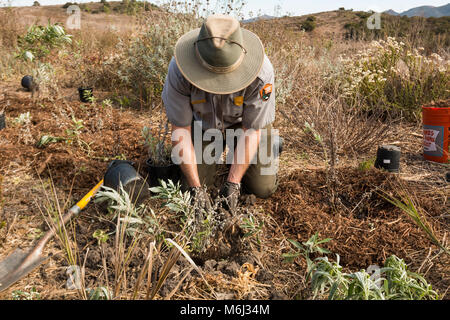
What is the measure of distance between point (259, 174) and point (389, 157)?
1.23m

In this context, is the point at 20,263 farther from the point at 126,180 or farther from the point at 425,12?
the point at 425,12

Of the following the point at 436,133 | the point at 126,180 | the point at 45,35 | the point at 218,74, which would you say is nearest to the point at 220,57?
the point at 218,74

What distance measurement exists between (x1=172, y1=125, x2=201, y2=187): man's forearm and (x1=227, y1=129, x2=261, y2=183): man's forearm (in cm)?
27

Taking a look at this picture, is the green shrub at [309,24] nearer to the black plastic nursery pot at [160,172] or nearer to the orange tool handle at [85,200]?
the black plastic nursery pot at [160,172]

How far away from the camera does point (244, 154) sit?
259 centimetres

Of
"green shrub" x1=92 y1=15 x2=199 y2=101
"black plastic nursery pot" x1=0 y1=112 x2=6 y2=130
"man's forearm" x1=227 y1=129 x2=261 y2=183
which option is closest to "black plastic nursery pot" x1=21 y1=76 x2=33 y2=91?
"green shrub" x1=92 y1=15 x2=199 y2=101

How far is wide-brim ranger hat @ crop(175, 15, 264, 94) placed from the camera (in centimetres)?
193

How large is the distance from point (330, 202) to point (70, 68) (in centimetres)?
535

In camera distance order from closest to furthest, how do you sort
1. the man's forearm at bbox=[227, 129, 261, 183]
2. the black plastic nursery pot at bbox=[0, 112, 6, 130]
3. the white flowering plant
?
the man's forearm at bbox=[227, 129, 261, 183] → the black plastic nursery pot at bbox=[0, 112, 6, 130] → the white flowering plant

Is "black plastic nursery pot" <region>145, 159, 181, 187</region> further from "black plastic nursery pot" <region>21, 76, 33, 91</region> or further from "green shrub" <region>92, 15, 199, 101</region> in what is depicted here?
"black plastic nursery pot" <region>21, 76, 33, 91</region>

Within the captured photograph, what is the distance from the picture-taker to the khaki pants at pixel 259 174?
8.90 ft

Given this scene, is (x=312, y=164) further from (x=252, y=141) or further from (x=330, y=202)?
(x=252, y=141)

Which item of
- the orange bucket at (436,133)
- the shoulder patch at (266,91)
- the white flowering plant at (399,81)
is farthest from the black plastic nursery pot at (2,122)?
the orange bucket at (436,133)
